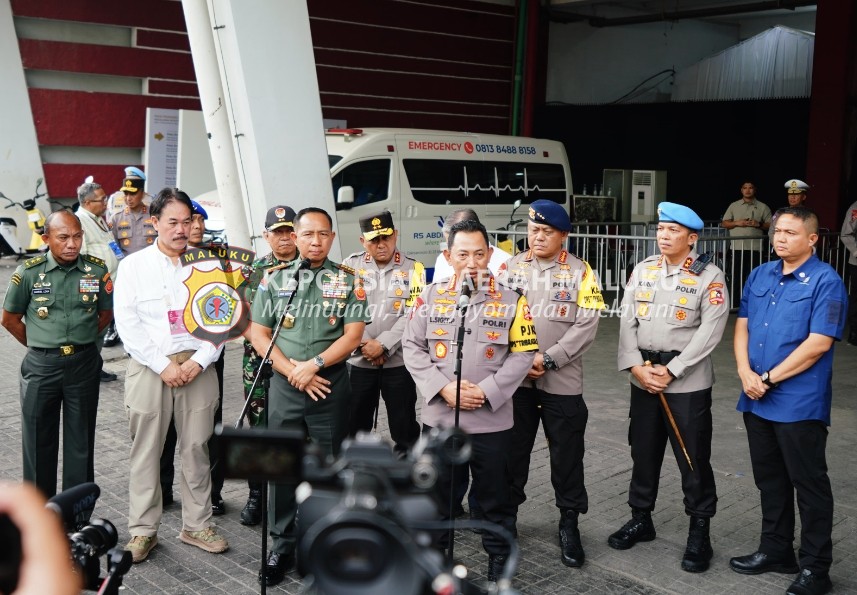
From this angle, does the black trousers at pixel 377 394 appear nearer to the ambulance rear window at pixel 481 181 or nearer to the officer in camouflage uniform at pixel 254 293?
the officer in camouflage uniform at pixel 254 293

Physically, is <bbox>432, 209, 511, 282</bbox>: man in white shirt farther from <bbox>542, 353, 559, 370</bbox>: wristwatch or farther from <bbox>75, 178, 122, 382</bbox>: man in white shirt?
<bbox>75, 178, 122, 382</bbox>: man in white shirt

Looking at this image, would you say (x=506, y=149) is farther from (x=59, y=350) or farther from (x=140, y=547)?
(x=140, y=547)

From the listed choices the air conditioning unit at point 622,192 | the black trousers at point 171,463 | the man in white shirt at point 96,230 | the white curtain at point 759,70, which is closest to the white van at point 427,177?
the air conditioning unit at point 622,192

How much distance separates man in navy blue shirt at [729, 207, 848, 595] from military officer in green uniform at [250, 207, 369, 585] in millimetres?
2084

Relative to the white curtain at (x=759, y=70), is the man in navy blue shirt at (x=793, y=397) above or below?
below

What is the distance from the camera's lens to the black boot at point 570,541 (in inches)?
195

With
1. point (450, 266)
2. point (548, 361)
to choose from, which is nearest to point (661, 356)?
point (548, 361)

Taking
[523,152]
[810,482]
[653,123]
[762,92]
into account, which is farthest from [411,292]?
[762,92]

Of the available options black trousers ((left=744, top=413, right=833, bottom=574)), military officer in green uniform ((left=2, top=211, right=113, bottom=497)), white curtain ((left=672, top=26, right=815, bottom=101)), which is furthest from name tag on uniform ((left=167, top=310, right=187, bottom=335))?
white curtain ((left=672, top=26, right=815, bottom=101))

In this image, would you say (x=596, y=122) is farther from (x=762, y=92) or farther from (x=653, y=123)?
(x=762, y=92)

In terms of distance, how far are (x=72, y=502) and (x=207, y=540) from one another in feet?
8.56

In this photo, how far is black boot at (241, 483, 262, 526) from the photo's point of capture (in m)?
5.45

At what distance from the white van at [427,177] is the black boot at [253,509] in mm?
7583

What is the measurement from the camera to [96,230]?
28.6ft
